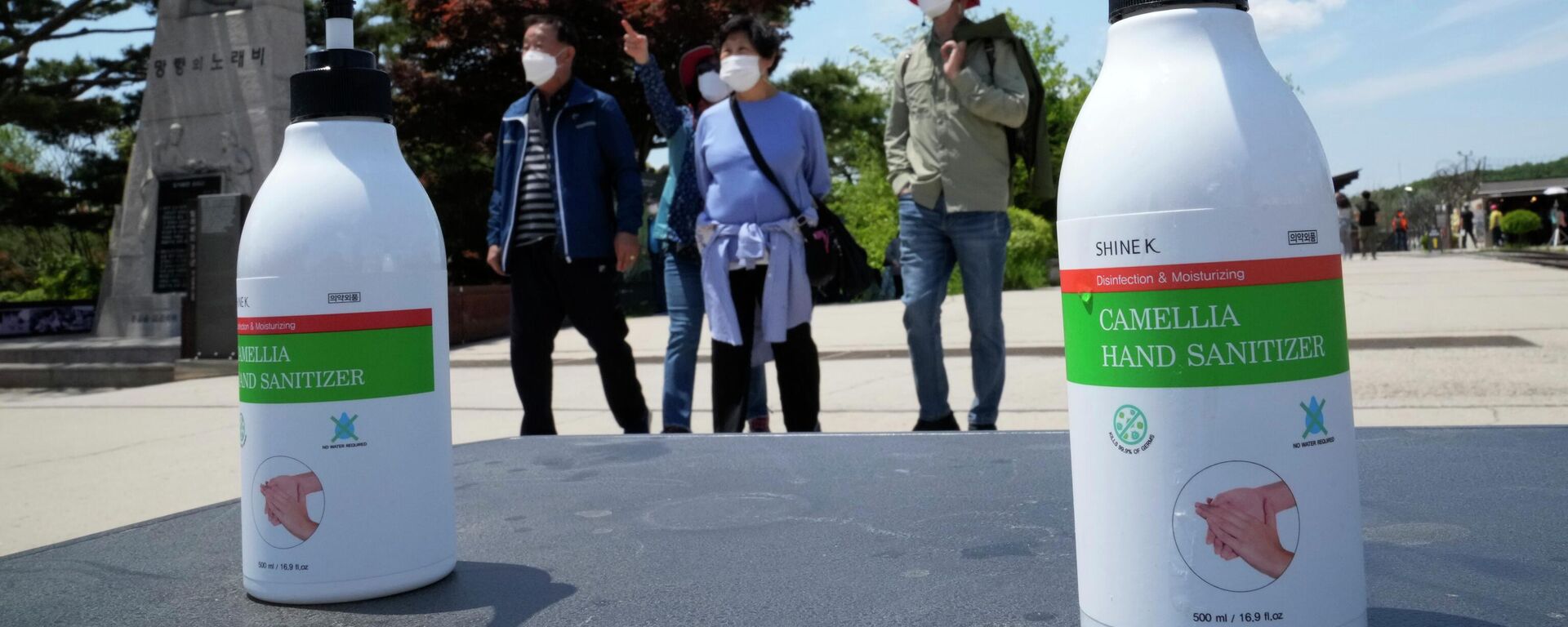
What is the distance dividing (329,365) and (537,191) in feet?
10.8

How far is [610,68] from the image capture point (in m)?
18.8

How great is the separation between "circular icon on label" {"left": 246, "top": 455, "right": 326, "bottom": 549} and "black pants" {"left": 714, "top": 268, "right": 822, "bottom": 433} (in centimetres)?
303

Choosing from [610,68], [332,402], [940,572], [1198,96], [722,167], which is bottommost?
[940,572]

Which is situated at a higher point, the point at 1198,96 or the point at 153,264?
the point at 153,264

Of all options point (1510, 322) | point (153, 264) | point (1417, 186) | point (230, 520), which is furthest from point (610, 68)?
point (1417, 186)

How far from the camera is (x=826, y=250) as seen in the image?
13.7 feet

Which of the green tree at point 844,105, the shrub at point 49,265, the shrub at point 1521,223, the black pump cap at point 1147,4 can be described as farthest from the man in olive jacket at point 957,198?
the shrub at point 1521,223

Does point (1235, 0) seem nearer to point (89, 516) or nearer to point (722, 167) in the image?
point (722, 167)

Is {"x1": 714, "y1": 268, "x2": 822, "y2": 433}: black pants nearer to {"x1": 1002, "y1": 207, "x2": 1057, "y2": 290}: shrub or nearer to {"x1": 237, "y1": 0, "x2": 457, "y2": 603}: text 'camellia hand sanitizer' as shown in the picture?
{"x1": 237, "y1": 0, "x2": 457, "y2": 603}: text 'camellia hand sanitizer'

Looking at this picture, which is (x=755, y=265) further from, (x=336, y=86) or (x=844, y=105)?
(x=844, y=105)

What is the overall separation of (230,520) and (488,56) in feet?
59.6

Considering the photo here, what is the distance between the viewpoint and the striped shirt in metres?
4.19

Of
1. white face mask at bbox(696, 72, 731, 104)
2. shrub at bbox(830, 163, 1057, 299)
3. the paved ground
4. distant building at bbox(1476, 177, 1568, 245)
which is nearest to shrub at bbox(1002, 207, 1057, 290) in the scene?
shrub at bbox(830, 163, 1057, 299)

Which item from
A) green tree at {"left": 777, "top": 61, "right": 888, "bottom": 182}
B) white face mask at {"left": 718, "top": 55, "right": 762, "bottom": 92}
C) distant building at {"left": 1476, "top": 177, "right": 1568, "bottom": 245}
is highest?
distant building at {"left": 1476, "top": 177, "right": 1568, "bottom": 245}
